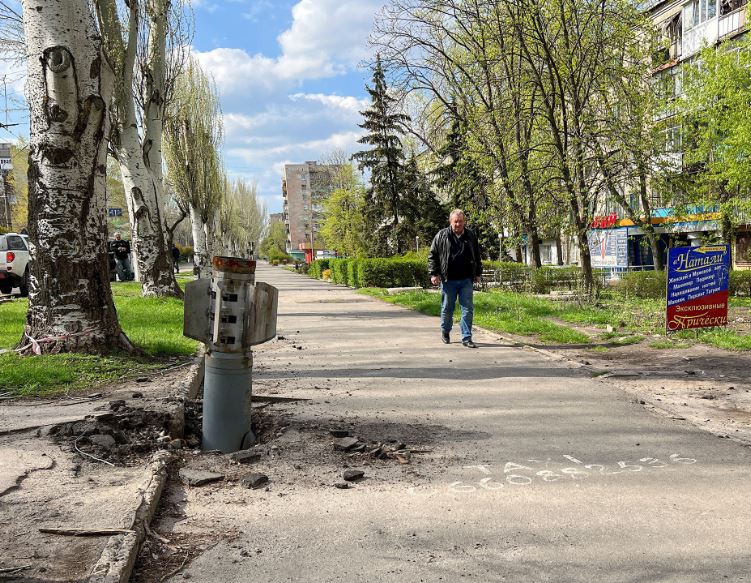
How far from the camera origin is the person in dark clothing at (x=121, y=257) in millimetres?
27016

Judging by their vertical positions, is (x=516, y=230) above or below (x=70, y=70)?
below

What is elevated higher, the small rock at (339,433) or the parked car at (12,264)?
the parked car at (12,264)

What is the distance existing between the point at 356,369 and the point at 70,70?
14.6 feet

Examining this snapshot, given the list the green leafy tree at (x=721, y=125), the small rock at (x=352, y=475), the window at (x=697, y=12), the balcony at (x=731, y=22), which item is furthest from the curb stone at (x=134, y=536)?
the window at (x=697, y=12)

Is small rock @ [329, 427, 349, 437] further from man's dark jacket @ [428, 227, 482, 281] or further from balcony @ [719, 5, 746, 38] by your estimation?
balcony @ [719, 5, 746, 38]

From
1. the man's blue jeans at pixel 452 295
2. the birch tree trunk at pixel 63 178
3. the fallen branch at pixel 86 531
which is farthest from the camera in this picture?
the man's blue jeans at pixel 452 295

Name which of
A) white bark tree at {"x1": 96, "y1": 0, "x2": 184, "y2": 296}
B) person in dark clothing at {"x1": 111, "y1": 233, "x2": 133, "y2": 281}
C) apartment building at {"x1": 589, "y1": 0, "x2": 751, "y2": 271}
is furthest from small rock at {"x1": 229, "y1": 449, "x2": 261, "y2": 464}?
person in dark clothing at {"x1": 111, "y1": 233, "x2": 133, "y2": 281}

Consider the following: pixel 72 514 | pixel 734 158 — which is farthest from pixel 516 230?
pixel 72 514

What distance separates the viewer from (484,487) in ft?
10.9

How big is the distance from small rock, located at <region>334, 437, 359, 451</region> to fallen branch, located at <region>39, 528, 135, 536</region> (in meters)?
1.57

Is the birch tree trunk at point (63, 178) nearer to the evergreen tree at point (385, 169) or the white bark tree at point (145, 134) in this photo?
the white bark tree at point (145, 134)

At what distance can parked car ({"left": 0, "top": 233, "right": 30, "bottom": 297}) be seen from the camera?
58.4 feet

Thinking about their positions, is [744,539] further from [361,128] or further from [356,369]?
[361,128]

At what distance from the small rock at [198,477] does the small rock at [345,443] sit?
799 mm
